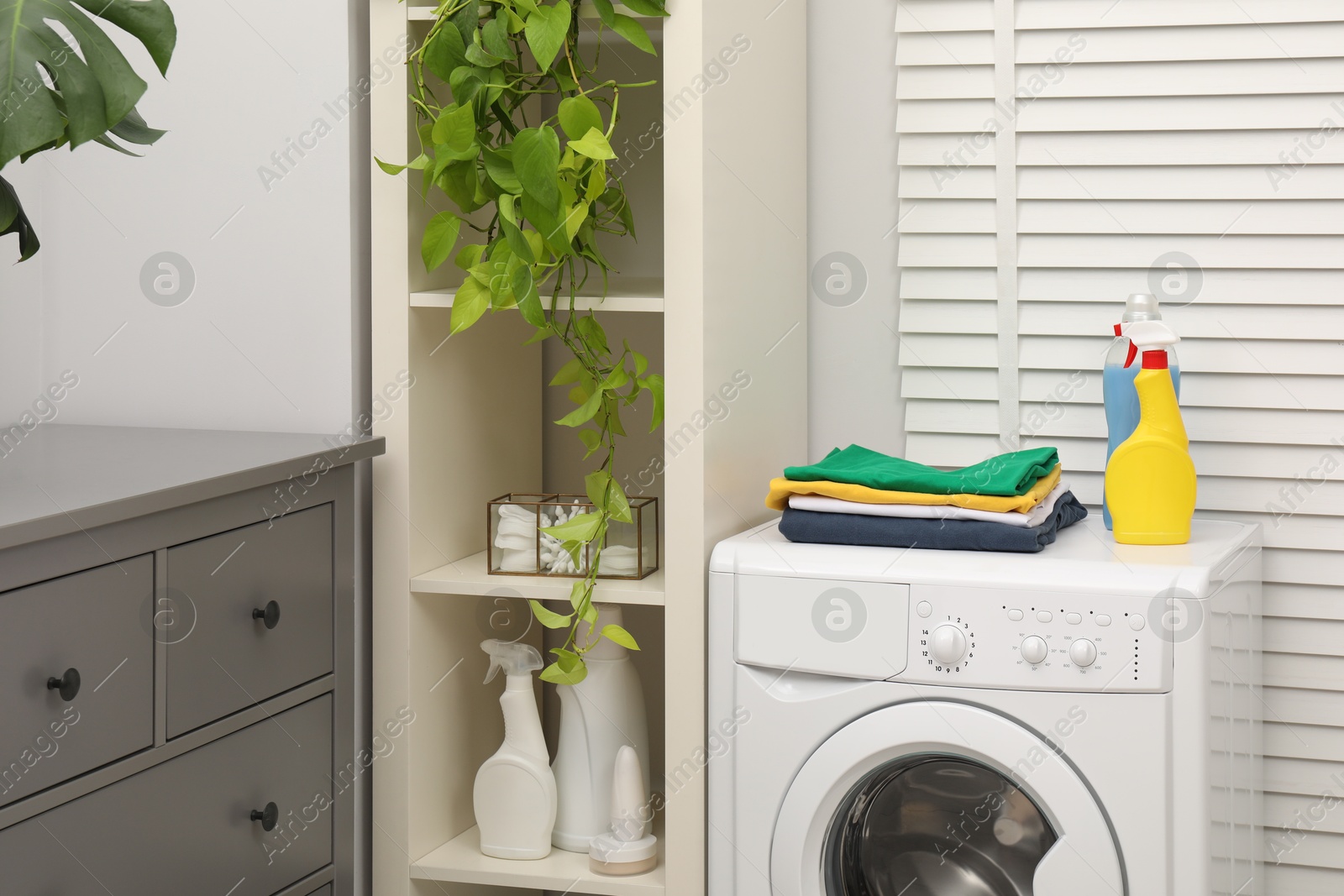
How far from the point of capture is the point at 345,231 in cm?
159

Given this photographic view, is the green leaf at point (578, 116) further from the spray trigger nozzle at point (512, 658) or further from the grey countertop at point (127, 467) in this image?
the spray trigger nozzle at point (512, 658)

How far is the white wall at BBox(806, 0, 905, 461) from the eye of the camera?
1.96 m

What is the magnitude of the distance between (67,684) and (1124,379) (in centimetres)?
131

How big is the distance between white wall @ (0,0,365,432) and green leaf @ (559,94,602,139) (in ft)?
1.06

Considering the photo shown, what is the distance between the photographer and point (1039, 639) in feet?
4.51

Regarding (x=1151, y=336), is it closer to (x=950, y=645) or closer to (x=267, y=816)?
(x=950, y=645)

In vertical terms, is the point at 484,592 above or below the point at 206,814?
above

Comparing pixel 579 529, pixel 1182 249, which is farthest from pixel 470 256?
pixel 1182 249

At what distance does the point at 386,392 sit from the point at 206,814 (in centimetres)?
56

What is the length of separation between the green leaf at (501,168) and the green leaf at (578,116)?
0.08 meters

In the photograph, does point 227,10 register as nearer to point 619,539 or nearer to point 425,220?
point 425,220

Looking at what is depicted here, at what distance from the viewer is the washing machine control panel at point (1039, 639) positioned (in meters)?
1.34

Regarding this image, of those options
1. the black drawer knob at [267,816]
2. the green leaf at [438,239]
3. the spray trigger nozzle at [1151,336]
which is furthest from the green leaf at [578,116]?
the black drawer knob at [267,816]

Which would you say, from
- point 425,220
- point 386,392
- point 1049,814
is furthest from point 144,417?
point 1049,814
